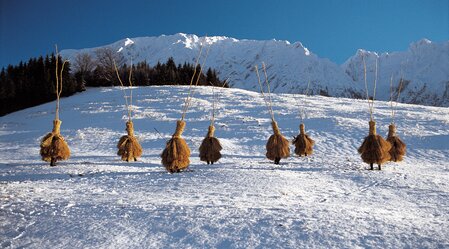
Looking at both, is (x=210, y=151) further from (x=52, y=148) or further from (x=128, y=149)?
(x=52, y=148)

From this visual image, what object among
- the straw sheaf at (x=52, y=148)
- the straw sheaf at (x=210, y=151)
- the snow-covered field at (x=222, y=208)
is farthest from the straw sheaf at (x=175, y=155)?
the straw sheaf at (x=52, y=148)

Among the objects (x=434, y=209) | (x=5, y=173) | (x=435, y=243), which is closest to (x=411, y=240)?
(x=435, y=243)

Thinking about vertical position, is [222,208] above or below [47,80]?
below

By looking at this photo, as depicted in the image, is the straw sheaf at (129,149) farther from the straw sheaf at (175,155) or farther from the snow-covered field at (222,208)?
the straw sheaf at (175,155)

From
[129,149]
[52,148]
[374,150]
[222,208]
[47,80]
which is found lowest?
[129,149]

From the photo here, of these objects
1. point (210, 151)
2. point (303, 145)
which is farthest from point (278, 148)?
point (303, 145)

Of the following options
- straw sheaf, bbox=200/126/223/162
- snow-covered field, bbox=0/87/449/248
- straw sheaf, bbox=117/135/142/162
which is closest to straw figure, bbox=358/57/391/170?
snow-covered field, bbox=0/87/449/248

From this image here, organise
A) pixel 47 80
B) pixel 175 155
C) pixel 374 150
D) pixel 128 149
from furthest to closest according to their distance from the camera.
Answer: pixel 47 80 < pixel 128 149 < pixel 374 150 < pixel 175 155

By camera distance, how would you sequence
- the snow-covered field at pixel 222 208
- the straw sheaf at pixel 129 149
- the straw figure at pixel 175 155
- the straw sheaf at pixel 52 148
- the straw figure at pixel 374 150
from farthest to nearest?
the straw sheaf at pixel 129 149 → the straw sheaf at pixel 52 148 → the straw figure at pixel 374 150 → the straw figure at pixel 175 155 → the snow-covered field at pixel 222 208

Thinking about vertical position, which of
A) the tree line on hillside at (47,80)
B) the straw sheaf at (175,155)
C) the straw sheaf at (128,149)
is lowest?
the straw sheaf at (128,149)

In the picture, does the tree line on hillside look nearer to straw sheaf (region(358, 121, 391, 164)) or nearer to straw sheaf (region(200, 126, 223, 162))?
straw sheaf (region(200, 126, 223, 162))

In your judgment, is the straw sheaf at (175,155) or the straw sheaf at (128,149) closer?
the straw sheaf at (175,155)

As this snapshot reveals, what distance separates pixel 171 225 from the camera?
5.76 metres

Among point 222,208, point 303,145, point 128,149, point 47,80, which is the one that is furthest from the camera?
point 47,80
